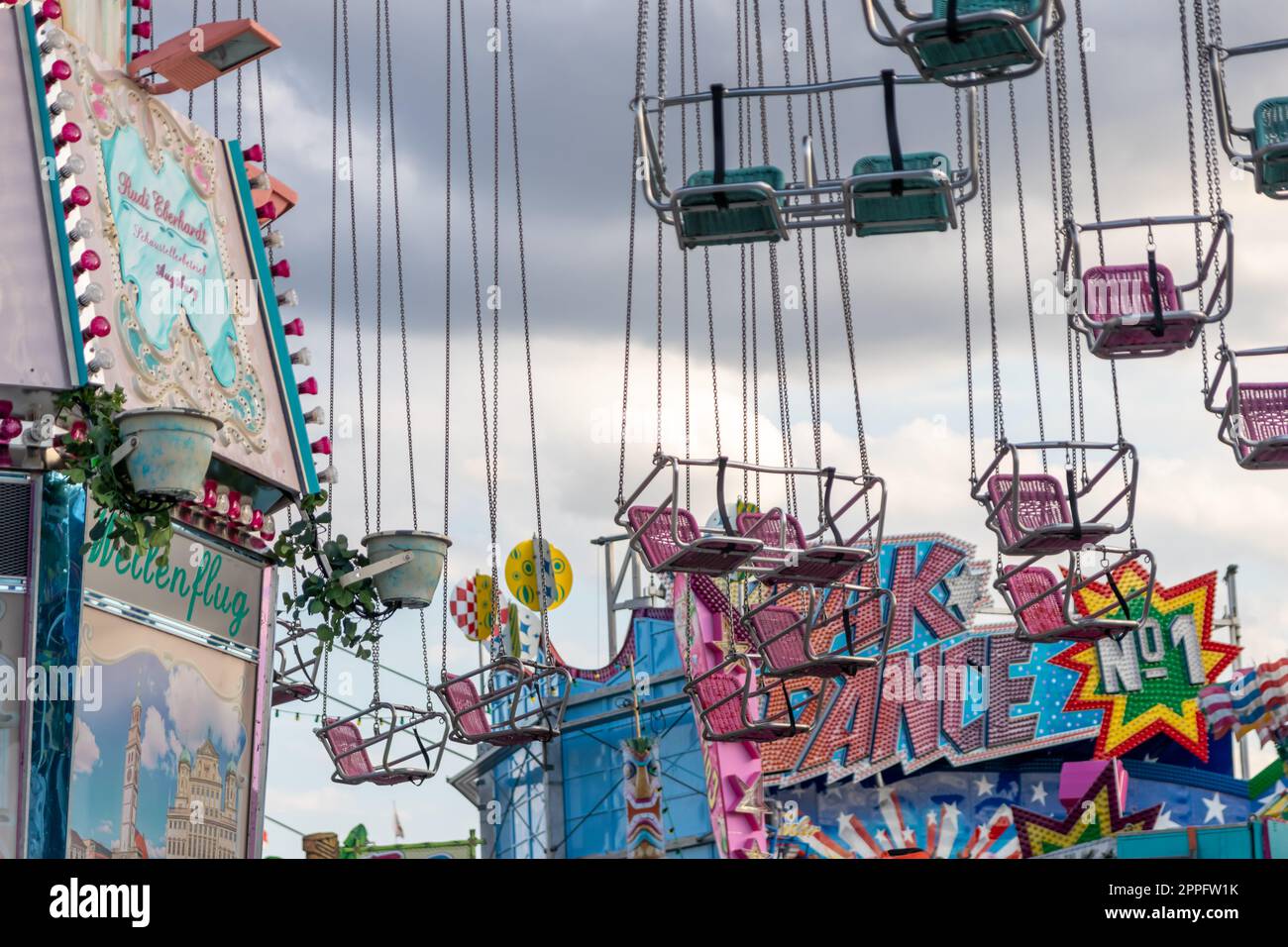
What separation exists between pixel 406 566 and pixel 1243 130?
5.95m

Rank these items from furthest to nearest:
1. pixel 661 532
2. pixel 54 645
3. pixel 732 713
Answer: pixel 732 713, pixel 661 532, pixel 54 645

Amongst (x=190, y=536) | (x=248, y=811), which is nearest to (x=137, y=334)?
(x=190, y=536)

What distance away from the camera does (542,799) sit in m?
29.5

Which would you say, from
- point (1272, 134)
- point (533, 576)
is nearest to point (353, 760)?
point (1272, 134)

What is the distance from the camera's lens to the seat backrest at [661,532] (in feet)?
42.1

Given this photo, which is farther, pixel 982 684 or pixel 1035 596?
pixel 982 684

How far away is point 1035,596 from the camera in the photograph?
14.1 meters

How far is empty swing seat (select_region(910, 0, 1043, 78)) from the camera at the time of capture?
355 inches

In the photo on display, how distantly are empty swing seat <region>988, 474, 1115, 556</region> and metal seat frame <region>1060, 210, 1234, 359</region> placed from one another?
3.06 feet

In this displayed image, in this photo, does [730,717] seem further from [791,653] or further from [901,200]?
[901,200]

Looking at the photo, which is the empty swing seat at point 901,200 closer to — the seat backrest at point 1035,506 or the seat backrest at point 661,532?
the seat backrest at point 1035,506

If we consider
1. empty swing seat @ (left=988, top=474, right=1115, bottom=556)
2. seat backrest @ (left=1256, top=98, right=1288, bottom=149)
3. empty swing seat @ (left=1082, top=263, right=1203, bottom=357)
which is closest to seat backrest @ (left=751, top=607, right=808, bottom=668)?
empty swing seat @ (left=988, top=474, right=1115, bottom=556)

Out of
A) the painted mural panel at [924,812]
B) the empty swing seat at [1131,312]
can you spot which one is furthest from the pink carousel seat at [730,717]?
the painted mural panel at [924,812]
